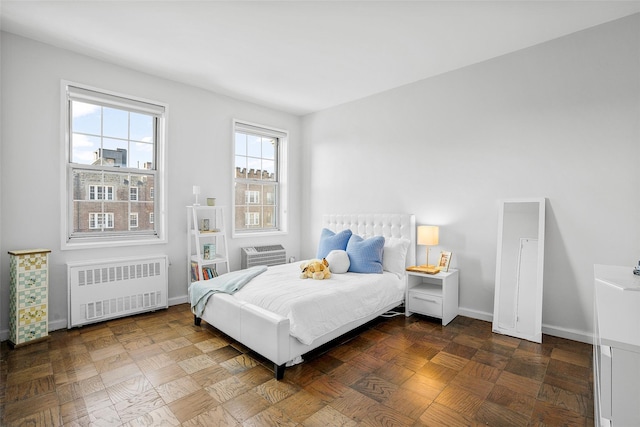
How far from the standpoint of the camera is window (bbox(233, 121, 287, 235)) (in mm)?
4766

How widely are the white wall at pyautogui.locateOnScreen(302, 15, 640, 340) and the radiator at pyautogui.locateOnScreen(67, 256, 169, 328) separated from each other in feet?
9.68

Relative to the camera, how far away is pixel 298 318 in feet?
7.80

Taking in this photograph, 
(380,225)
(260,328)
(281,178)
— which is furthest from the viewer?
(281,178)

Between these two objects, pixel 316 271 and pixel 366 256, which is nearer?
pixel 316 271

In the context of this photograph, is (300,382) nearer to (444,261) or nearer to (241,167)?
(444,261)

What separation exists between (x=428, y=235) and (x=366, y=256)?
76 cm

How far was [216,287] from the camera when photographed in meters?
3.07

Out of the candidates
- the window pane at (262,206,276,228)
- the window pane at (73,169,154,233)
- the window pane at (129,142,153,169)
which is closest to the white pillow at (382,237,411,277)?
the window pane at (262,206,276,228)

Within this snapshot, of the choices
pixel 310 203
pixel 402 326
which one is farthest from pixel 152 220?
pixel 402 326

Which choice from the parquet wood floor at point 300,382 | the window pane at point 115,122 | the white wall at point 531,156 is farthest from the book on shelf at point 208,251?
the white wall at point 531,156

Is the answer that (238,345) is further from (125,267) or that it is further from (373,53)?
(373,53)

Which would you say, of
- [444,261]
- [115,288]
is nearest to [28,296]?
[115,288]

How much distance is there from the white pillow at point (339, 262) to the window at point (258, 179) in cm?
176

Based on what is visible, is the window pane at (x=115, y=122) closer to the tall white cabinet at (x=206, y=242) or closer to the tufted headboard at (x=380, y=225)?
the tall white cabinet at (x=206, y=242)
